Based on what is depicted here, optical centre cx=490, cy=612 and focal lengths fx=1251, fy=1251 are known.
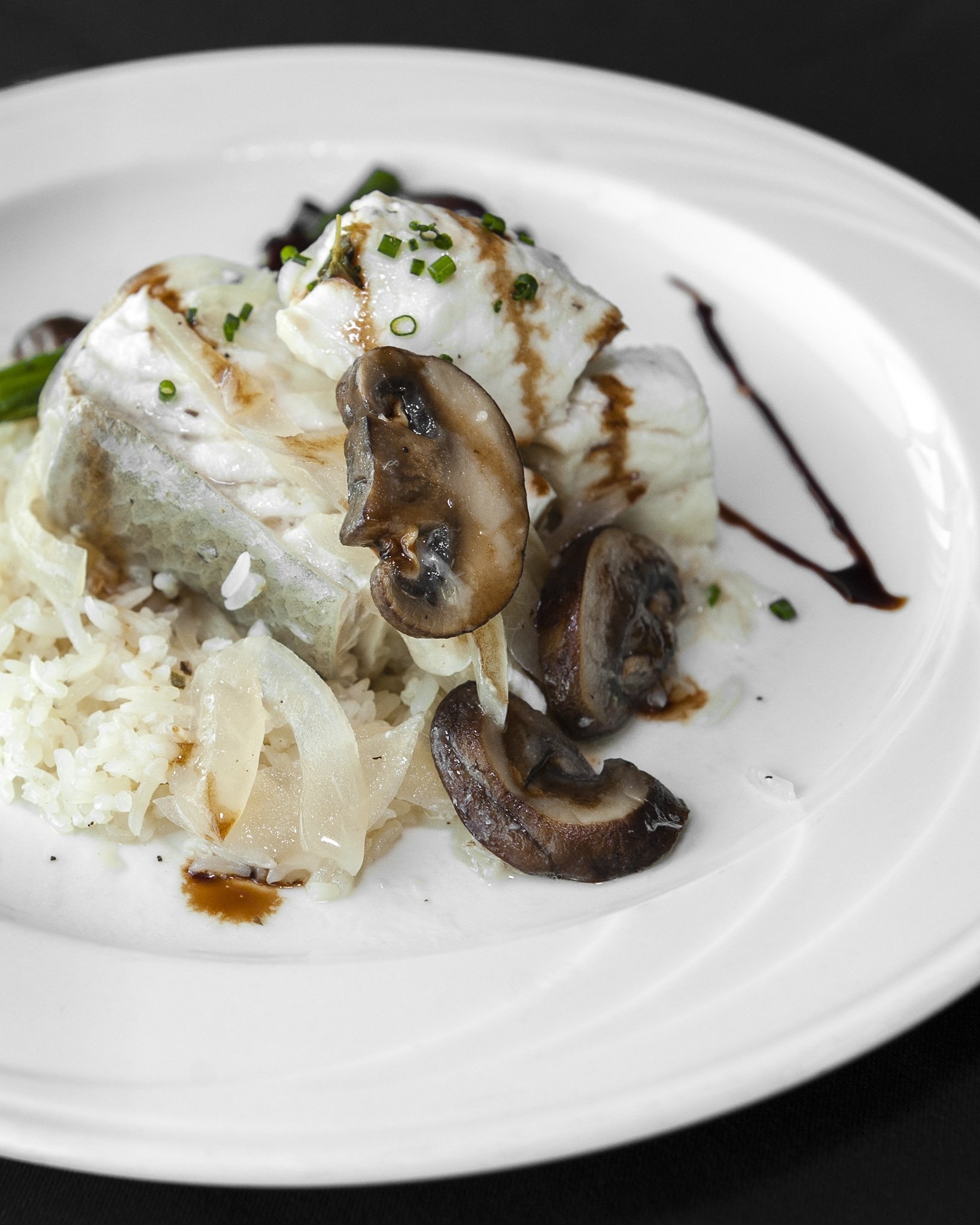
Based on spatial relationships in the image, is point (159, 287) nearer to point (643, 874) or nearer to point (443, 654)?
point (443, 654)

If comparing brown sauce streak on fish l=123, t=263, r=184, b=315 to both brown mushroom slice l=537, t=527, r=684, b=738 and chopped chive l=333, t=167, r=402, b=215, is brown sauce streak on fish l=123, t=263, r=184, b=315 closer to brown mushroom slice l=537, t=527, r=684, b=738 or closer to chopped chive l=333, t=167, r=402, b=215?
brown mushroom slice l=537, t=527, r=684, b=738

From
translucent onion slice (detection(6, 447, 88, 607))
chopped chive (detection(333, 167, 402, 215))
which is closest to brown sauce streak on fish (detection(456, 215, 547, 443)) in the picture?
translucent onion slice (detection(6, 447, 88, 607))

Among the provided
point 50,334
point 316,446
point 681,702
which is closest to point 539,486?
point 316,446

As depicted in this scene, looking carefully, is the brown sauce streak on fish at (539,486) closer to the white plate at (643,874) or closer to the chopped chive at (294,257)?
the white plate at (643,874)

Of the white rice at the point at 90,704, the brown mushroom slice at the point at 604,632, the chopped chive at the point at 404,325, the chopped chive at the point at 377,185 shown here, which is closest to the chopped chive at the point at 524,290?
the chopped chive at the point at 404,325

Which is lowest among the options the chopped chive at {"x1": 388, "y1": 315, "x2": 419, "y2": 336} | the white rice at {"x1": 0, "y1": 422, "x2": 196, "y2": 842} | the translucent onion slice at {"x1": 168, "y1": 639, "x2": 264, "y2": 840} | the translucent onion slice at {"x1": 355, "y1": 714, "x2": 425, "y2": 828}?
the white rice at {"x1": 0, "y1": 422, "x2": 196, "y2": 842}
